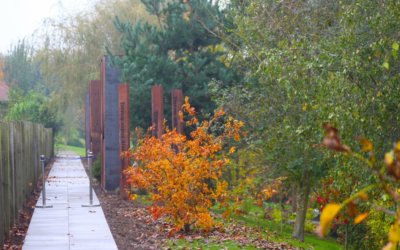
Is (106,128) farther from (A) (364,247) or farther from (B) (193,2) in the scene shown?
(A) (364,247)

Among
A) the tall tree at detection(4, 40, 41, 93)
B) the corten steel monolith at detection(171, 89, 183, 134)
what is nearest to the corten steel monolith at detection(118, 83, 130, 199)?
the corten steel monolith at detection(171, 89, 183, 134)

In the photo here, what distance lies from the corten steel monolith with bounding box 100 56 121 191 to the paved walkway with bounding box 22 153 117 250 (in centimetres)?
116

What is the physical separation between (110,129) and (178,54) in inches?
119

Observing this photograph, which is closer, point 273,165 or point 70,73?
point 273,165

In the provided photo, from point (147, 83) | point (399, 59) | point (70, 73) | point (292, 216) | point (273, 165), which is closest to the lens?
point (399, 59)

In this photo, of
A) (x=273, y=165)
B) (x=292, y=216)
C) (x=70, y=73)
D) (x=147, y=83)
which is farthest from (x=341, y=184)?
(x=70, y=73)

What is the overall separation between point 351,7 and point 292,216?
10.5m

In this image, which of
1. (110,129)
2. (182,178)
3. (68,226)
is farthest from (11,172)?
(110,129)

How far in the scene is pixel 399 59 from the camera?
7926 mm

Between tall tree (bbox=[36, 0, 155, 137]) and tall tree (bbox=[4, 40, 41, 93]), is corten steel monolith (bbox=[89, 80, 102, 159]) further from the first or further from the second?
tall tree (bbox=[4, 40, 41, 93])

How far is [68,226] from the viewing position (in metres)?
12.7

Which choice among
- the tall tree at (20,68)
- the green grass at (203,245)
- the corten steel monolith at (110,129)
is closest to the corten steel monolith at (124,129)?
the corten steel monolith at (110,129)

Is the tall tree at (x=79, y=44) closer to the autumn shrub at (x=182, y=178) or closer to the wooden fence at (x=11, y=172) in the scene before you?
the wooden fence at (x=11, y=172)

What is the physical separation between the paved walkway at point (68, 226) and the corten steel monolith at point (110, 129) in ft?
3.80
